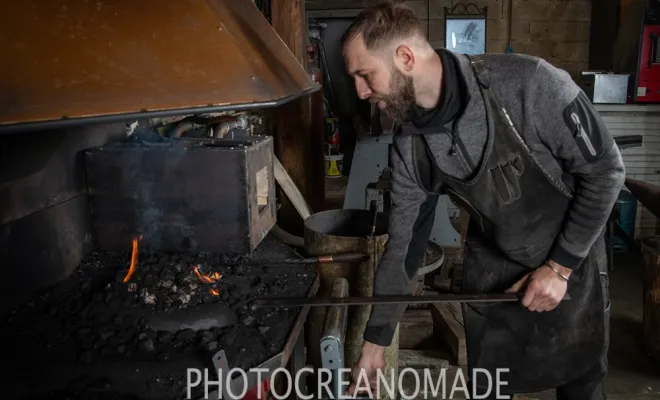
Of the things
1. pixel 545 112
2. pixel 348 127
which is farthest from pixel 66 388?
pixel 348 127

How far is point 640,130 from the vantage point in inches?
188

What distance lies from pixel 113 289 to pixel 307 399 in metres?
0.83

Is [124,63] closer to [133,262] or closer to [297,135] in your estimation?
[133,262]

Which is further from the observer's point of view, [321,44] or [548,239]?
[321,44]

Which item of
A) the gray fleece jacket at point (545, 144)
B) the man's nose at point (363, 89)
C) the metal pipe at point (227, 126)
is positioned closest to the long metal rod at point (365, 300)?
the gray fleece jacket at point (545, 144)

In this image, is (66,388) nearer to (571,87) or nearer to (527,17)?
(571,87)

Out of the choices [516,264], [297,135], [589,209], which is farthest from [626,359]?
[297,135]

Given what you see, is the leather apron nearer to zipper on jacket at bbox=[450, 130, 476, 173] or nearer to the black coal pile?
zipper on jacket at bbox=[450, 130, 476, 173]

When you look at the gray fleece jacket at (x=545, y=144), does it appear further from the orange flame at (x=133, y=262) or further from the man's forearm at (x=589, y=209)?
the orange flame at (x=133, y=262)

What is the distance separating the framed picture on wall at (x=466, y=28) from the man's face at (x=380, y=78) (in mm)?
4973

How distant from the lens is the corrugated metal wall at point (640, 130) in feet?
15.6

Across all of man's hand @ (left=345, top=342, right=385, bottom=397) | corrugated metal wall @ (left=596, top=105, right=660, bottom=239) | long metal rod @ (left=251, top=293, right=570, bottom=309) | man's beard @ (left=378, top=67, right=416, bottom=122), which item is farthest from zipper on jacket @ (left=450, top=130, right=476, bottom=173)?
corrugated metal wall @ (left=596, top=105, right=660, bottom=239)

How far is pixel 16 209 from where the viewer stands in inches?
66.1

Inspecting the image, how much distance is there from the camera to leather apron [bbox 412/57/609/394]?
66.7 inches
